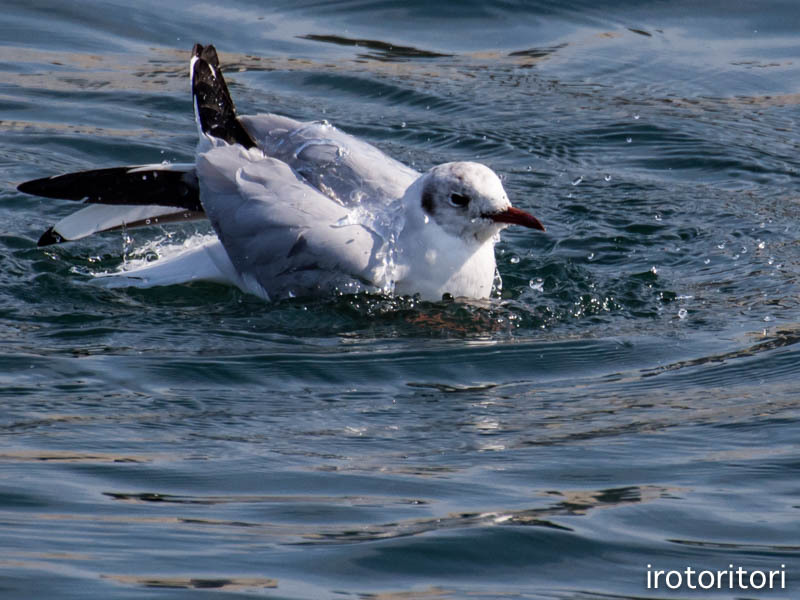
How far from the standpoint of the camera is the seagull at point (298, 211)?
5648 mm

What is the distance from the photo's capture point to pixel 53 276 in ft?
19.9

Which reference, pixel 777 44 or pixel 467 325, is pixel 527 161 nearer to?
pixel 467 325

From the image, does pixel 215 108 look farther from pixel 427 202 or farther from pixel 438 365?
pixel 438 365

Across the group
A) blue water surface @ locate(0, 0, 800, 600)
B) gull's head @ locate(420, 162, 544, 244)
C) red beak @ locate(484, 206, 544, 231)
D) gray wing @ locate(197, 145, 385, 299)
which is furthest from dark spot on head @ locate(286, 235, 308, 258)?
red beak @ locate(484, 206, 544, 231)

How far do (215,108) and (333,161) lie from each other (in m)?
0.61

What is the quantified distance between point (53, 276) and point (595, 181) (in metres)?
3.12

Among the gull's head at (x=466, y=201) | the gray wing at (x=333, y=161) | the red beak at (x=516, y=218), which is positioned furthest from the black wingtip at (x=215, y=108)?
the red beak at (x=516, y=218)

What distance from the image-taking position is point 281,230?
570cm

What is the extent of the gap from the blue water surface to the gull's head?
1.15 feet

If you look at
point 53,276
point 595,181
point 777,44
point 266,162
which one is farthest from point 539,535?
point 777,44

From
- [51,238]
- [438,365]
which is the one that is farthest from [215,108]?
[438,365]

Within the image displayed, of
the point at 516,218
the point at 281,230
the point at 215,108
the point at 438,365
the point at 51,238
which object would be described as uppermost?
the point at 215,108

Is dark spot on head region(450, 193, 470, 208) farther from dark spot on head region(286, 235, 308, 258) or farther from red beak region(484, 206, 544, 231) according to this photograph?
dark spot on head region(286, 235, 308, 258)

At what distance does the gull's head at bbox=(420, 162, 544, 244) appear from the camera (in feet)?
18.5
